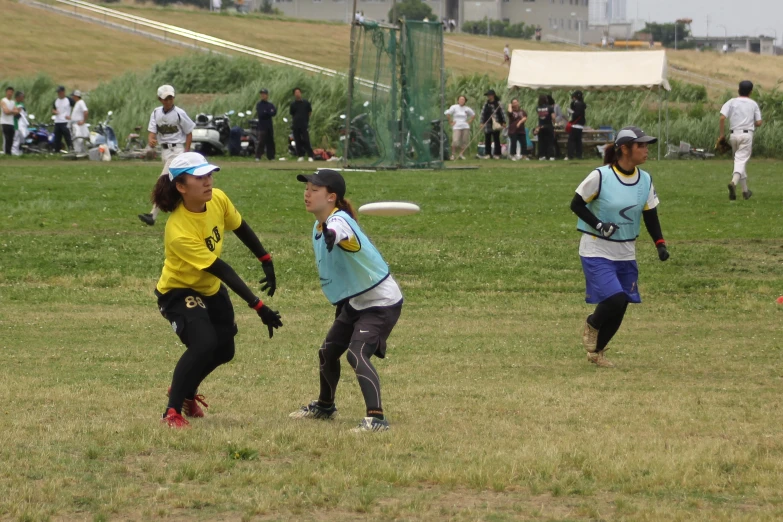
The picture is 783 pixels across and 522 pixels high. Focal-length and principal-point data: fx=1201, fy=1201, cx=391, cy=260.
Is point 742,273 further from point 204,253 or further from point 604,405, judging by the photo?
point 204,253

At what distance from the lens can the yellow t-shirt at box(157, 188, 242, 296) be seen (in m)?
6.89

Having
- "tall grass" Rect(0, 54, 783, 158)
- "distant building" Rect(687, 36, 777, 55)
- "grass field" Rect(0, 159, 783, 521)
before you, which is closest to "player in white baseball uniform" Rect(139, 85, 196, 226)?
"grass field" Rect(0, 159, 783, 521)

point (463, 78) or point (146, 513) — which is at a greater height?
point (463, 78)

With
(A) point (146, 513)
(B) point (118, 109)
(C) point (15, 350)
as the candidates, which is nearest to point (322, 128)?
(B) point (118, 109)

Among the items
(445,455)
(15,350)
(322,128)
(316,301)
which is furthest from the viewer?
(322,128)

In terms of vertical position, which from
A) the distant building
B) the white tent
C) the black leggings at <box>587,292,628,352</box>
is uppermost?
the distant building

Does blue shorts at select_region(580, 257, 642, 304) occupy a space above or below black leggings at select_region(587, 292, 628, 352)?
above

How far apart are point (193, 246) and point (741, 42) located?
143 metres

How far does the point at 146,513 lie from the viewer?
17.0ft

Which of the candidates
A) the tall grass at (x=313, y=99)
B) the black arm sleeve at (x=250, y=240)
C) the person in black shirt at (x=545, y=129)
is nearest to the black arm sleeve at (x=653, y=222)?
the black arm sleeve at (x=250, y=240)

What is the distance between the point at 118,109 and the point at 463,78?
1235 centimetres

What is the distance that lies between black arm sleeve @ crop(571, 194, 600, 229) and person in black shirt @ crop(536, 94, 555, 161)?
23.4 m

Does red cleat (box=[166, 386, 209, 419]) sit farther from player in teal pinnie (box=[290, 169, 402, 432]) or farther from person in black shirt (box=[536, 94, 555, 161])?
person in black shirt (box=[536, 94, 555, 161])

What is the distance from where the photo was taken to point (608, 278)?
31.1 feet
